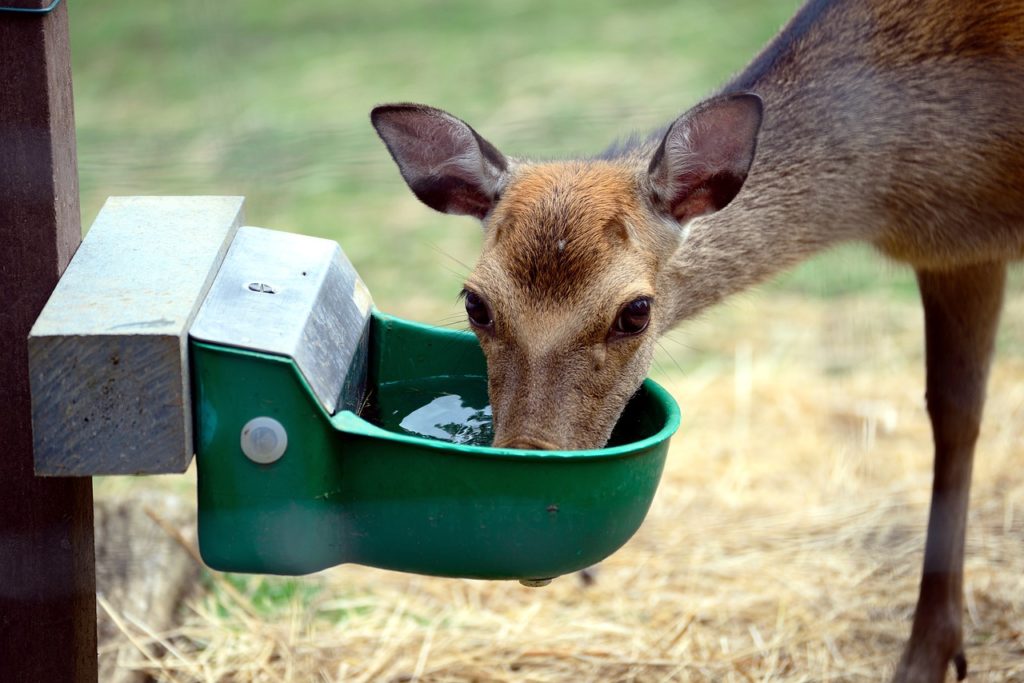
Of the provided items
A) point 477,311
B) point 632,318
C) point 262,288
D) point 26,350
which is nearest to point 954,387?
point 632,318

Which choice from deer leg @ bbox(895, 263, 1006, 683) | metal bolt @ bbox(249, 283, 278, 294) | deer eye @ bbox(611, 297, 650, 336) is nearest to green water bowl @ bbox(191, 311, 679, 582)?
metal bolt @ bbox(249, 283, 278, 294)

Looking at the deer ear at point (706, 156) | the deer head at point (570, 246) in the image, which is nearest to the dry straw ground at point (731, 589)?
the deer head at point (570, 246)

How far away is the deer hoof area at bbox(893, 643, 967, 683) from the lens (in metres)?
3.73

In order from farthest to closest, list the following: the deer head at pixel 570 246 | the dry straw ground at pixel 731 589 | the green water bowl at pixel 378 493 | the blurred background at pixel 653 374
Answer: the blurred background at pixel 653 374
the dry straw ground at pixel 731 589
the deer head at pixel 570 246
the green water bowl at pixel 378 493

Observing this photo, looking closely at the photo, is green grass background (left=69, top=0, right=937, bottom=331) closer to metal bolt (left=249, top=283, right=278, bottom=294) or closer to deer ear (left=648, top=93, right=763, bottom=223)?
deer ear (left=648, top=93, right=763, bottom=223)

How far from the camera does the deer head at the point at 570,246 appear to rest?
280 centimetres

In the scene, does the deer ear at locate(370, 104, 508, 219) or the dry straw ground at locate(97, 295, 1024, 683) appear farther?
the dry straw ground at locate(97, 295, 1024, 683)

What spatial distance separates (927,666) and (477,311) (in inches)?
73.1

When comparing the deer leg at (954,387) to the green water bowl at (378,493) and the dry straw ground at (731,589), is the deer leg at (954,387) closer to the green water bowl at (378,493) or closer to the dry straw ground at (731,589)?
the dry straw ground at (731,589)

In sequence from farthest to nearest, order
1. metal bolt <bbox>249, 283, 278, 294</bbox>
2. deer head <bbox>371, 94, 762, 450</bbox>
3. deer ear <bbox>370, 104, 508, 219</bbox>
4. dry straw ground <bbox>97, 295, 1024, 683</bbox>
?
dry straw ground <bbox>97, 295, 1024, 683</bbox> < deer ear <bbox>370, 104, 508, 219</bbox> < deer head <bbox>371, 94, 762, 450</bbox> < metal bolt <bbox>249, 283, 278, 294</bbox>

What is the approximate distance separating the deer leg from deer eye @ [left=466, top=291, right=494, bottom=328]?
171 centimetres

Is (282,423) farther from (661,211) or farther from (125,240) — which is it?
(661,211)

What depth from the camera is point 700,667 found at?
3689 mm

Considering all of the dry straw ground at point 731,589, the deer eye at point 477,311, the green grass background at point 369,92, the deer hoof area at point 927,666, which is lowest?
the green grass background at point 369,92
